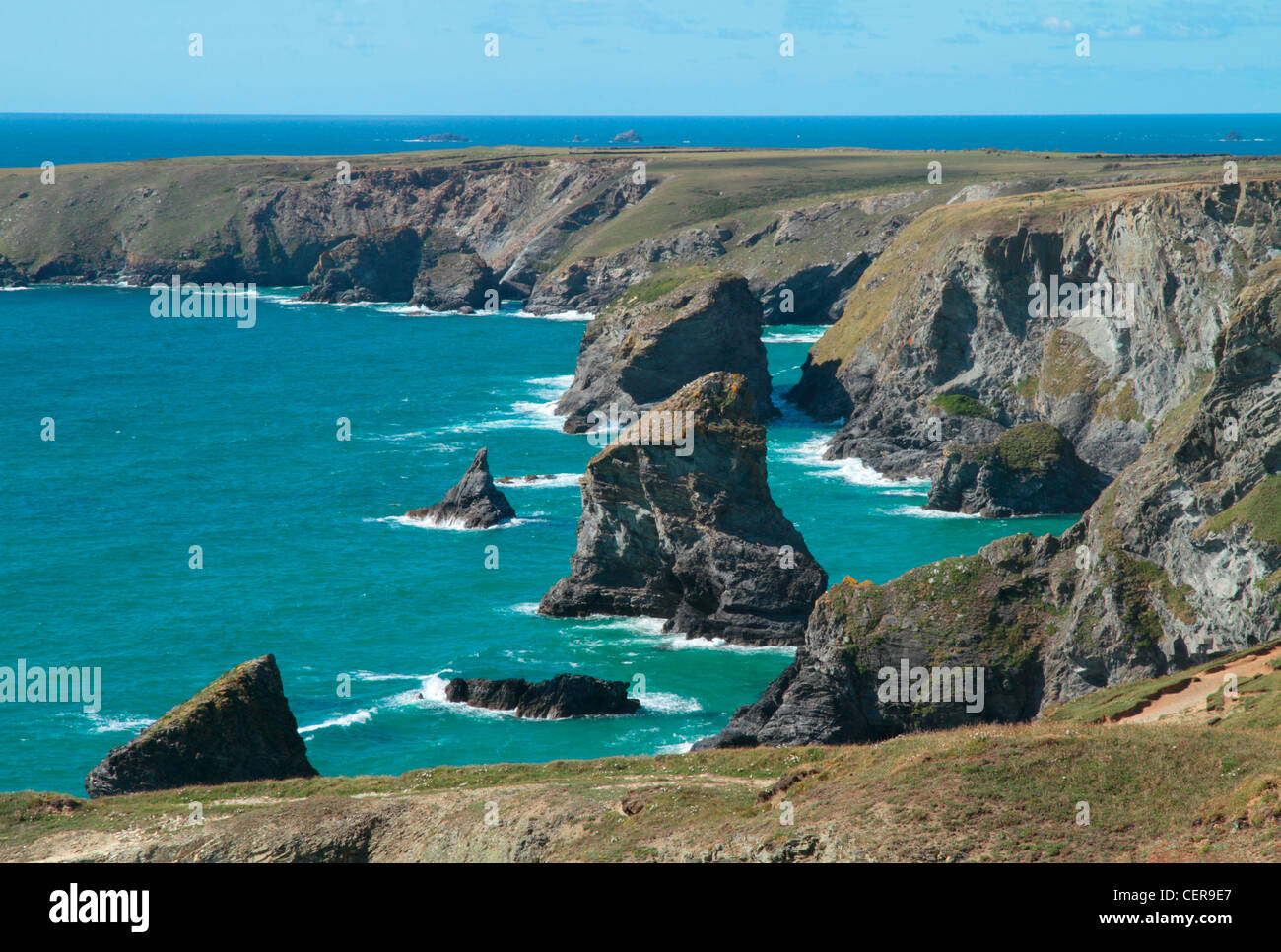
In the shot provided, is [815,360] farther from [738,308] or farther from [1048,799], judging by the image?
[1048,799]

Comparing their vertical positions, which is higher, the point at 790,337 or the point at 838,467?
the point at 790,337

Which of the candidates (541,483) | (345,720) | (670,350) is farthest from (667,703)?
(670,350)

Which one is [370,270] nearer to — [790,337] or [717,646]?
[790,337]

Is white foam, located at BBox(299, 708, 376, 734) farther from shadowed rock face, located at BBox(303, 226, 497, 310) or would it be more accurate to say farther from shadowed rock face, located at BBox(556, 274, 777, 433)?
shadowed rock face, located at BBox(303, 226, 497, 310)

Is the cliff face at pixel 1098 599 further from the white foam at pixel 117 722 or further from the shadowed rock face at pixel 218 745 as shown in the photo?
the white foam at pixel 117 722
